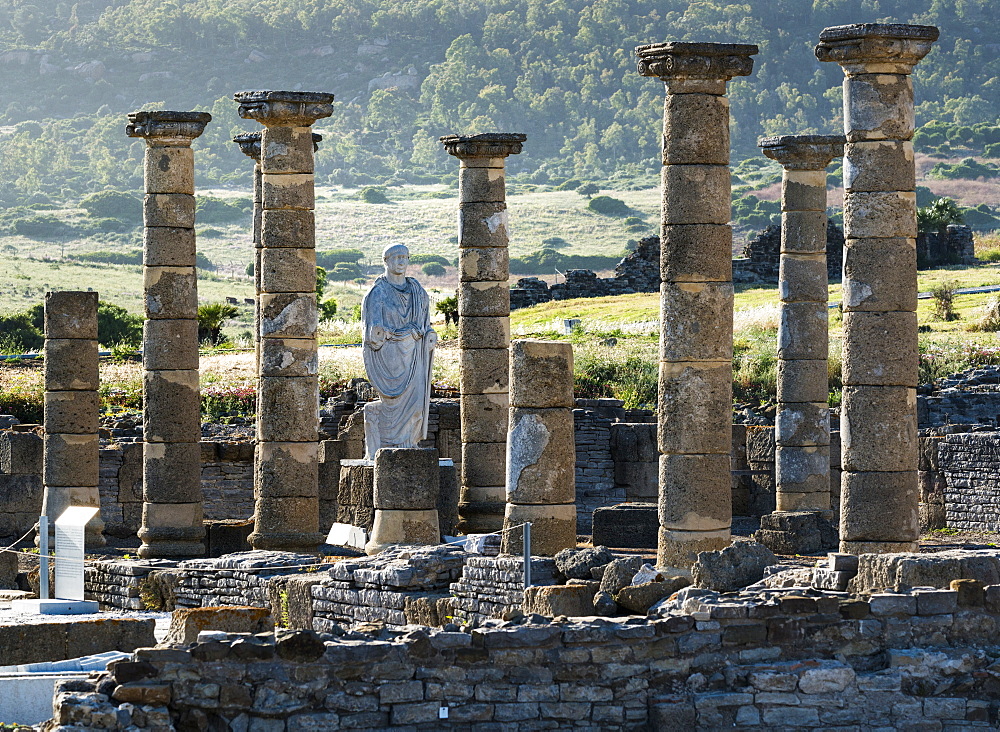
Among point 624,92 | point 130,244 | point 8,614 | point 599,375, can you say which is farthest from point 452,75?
point 8,614

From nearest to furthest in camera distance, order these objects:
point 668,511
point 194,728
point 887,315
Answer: point 194,728 < point 887,315 < point 668,511

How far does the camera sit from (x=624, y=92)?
16338 cm

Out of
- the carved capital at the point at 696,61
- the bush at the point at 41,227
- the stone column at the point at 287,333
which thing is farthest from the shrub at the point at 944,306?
the bush at the point at 41,227

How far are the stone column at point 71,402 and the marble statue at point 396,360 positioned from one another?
14.3ft

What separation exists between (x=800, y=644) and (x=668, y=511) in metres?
3.91

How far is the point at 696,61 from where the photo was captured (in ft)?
57.2

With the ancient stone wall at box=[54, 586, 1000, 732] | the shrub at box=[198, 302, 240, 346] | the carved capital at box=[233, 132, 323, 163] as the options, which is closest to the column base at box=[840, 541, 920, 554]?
the ancient stone wall at box=[54, 586, 1000, 732]

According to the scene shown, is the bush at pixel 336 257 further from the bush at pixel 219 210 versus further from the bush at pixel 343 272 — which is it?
the bush at pixel 219 210

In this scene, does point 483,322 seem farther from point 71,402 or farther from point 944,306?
point 944,306

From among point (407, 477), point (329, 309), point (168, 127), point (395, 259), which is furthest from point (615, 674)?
point (329, 309)

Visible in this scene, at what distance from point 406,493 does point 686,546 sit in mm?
3945

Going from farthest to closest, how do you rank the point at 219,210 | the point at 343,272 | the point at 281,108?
the point at 219,210, the point at 343,272, the point at 281,108

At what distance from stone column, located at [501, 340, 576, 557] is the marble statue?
3.03m

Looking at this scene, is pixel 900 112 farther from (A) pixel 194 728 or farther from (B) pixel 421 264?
(B) pixel 421 264
